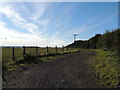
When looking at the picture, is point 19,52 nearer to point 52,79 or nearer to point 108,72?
point 52,79

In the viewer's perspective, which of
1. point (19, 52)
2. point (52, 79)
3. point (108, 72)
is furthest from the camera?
point (19, 52)

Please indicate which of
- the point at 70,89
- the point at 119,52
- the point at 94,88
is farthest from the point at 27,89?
the point at 119,52

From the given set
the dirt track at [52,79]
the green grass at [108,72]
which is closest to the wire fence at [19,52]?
the dirt track at [52,79]

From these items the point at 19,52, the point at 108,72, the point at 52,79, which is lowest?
the point at 52,79

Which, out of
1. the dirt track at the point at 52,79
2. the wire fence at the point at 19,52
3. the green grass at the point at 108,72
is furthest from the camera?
the wire fence at the point at 19,52

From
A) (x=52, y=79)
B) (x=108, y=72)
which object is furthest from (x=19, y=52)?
(x=108, y=72)

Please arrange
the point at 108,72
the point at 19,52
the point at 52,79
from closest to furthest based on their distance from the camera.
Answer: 1. the point at 52,79
2. the point at 108,72
3. the point at 19,52

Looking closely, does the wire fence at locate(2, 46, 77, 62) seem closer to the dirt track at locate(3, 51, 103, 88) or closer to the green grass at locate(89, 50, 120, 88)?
the dirt track at locate(3, 51, 103, 88)

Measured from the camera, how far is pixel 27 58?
48.0 feet

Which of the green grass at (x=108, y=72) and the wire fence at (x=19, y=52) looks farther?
the wire fence at (x=19, y=52)

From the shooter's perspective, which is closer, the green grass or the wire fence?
the green grass

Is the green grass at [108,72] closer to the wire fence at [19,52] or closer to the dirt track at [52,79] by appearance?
the dirt track at [52,79]

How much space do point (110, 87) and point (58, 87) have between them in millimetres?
2173

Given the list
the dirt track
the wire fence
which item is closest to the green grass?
the dirt track
